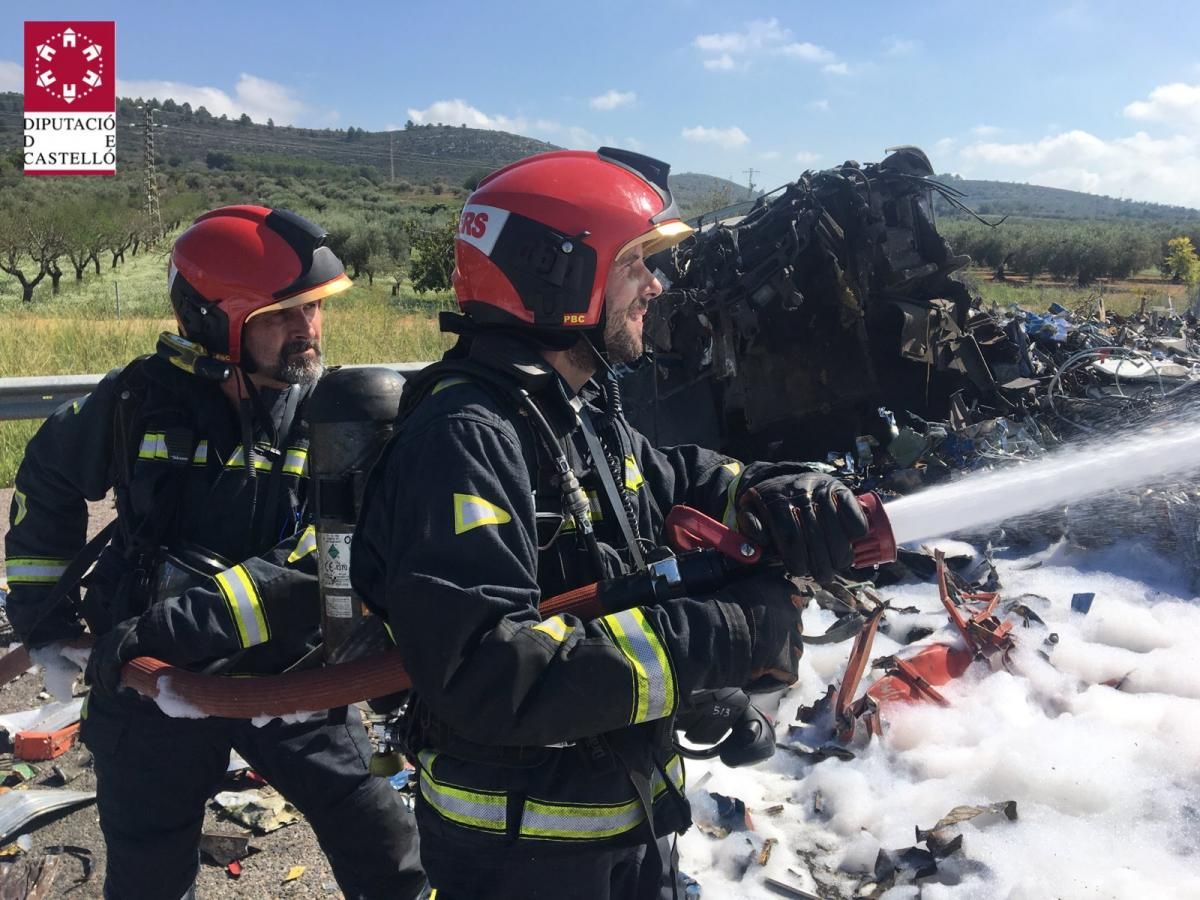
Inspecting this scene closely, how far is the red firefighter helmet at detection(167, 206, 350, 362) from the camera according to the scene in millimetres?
2547

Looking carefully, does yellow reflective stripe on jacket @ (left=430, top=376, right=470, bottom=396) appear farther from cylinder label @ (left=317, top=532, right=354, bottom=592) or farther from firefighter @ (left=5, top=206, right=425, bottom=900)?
firefighter @ (left=5, top=206, right=425, bottom=900)

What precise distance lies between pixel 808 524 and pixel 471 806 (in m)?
0.83

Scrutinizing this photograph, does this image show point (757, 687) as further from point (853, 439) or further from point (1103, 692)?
point (853, 439)

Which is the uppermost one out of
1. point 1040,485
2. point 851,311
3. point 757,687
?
point 851,311

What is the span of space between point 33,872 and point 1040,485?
352cm

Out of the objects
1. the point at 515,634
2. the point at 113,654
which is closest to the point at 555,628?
the point at 515,634

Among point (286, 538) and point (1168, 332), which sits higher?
point (1168, 332)

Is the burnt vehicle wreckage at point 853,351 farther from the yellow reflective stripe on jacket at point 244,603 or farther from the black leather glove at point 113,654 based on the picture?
the black leather glove at point 113,654

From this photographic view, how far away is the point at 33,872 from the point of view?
297 cm

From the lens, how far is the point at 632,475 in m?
1.97

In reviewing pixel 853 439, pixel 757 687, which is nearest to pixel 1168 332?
pixel 853 439

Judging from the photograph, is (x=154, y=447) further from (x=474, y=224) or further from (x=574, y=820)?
(x=574, y=820)

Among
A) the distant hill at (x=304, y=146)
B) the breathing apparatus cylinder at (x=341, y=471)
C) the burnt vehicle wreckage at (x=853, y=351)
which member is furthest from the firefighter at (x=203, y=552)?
the distant hill at (x=304, y=146)

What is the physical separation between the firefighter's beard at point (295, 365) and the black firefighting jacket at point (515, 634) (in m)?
1.03
